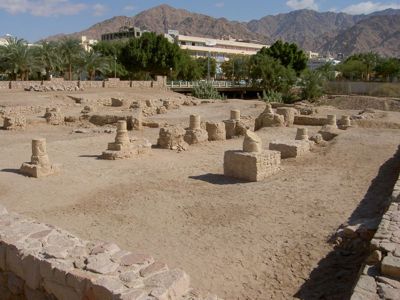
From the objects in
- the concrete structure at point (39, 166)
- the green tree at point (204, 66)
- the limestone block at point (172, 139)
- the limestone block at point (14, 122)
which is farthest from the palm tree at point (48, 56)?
the concrete structure at point (39, 166)

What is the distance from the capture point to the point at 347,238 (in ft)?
23.2

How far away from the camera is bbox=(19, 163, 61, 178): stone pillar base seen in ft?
36.9

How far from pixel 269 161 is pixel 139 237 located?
196 inches

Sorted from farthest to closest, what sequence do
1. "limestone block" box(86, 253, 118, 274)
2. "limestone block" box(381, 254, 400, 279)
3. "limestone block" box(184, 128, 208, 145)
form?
"limestone block" box(184, 128, 208, 145), "limestone block" box(381, 254, 400, 279), "limestone block" box(86, 253, 118, 274)

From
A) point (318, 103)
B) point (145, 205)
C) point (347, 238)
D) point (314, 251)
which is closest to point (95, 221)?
point (145, 205)

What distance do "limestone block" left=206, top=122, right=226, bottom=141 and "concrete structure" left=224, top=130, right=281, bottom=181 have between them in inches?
229

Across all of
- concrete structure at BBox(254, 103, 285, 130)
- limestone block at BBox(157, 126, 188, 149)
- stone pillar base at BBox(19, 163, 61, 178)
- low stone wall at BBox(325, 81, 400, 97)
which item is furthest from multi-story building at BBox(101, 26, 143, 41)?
stone pillar base at BBox(19, 163, 61, 178)

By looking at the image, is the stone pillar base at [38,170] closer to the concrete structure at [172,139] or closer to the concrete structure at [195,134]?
the concrete structure at [172,139]

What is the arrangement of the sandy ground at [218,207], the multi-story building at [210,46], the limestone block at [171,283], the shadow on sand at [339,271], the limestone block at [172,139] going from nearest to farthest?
the limestone block at [171,283] < the shadow on sand at [339,271] < the sandy ground at [218,207] < the limestone block at [172,139] < the multi-story building at [210,46]

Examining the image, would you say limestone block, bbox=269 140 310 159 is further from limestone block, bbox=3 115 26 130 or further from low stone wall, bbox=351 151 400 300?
limestone block, bbox=3 115 26 130

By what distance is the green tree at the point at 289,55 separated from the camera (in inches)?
2160

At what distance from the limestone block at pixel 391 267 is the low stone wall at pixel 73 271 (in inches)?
83.6

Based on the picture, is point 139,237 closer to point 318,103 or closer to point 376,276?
point 376,276

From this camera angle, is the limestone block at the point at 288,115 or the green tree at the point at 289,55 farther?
the green tree at the point at 289,55
